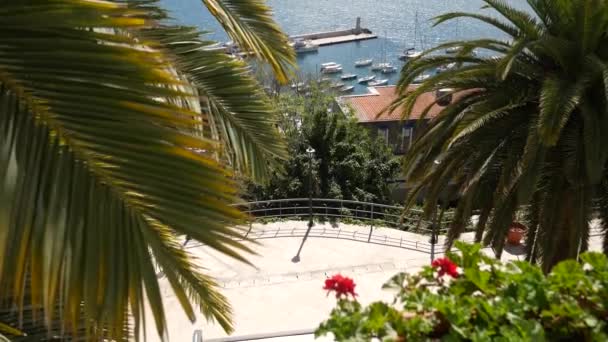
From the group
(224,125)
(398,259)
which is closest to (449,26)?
(398,259)

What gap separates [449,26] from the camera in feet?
229

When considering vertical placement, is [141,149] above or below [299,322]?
above

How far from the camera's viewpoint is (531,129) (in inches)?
226

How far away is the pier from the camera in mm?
67812

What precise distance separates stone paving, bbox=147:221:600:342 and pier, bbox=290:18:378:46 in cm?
5834

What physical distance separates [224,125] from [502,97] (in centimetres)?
382

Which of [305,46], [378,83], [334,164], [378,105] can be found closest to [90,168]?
[334,164]

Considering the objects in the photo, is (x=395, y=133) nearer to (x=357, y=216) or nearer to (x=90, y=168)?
(x=357, y=216)

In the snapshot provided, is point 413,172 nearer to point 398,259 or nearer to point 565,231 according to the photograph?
point 565,231

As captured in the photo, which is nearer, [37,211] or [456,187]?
[37,211]

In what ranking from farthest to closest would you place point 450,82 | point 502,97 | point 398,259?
point 398,259 < point 450,82 < point 502,97

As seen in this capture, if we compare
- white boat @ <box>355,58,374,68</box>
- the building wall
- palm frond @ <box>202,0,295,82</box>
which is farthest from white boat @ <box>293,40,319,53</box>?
palm frond @ <box>202,0,295,82</box>

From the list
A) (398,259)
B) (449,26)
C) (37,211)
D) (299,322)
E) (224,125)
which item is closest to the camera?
(37,211)

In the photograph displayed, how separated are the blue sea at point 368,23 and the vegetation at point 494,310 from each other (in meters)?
57.6
